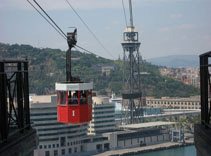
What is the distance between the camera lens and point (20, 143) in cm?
432

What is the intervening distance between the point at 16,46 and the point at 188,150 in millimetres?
58897

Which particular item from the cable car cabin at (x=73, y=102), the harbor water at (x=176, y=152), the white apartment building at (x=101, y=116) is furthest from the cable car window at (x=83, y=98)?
the white apartment building at (x=101, y=116)

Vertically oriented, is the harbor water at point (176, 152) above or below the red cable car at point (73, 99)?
below

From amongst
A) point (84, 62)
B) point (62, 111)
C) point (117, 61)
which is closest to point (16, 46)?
point (84, 62)

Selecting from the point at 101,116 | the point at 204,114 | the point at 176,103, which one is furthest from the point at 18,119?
the point at 176,103

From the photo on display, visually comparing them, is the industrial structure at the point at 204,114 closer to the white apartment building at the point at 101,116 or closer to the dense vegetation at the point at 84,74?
the white apartment building at the point at 101,116

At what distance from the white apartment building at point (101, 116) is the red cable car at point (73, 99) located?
112ft

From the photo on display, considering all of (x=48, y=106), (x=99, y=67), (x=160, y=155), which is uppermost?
(x=99, y=67)

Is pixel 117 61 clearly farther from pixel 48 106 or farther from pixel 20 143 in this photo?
pixel 20 143

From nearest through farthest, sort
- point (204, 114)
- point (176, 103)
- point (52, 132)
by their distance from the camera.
→ point (204, 114), point (52, 132), point (176, 103)

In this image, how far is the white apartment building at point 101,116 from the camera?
137 feet

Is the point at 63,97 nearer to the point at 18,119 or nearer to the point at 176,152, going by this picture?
the point at 18,119

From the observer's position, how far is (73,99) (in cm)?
699

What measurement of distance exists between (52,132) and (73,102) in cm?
3092
